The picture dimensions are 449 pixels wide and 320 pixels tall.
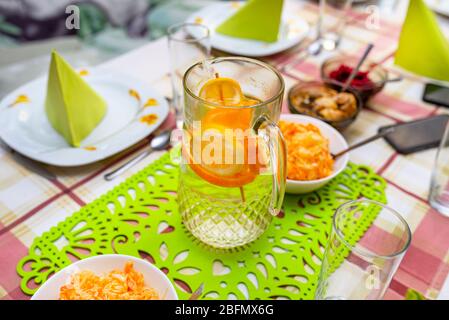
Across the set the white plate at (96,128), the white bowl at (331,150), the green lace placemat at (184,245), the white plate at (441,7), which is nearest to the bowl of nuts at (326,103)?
the white bowl at (331,150)

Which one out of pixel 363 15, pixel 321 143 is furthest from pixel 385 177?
pixel 363 15

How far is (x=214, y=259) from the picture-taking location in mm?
592

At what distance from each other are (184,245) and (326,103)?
40 cm

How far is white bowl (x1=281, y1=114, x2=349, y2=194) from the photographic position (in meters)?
0.66

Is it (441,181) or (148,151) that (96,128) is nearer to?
(148,151)

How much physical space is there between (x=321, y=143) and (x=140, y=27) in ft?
3.90

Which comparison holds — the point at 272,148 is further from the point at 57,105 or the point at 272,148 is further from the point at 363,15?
the point at 363,15

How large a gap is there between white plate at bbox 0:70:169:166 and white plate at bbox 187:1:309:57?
0.27 metres

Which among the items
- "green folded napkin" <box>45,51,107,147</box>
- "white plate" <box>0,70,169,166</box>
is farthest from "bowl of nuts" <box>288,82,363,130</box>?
"green folded napkin" <box>45,51,107,147</box>

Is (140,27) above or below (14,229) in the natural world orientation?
below

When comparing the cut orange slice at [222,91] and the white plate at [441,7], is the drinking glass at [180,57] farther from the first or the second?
the white plate at [441,7]

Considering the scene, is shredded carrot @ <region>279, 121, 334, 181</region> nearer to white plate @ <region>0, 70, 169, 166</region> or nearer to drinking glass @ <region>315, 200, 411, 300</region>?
drinking glass @ <region>315, 200, 411, 300</region>

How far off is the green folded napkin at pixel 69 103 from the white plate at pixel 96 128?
0.02m
